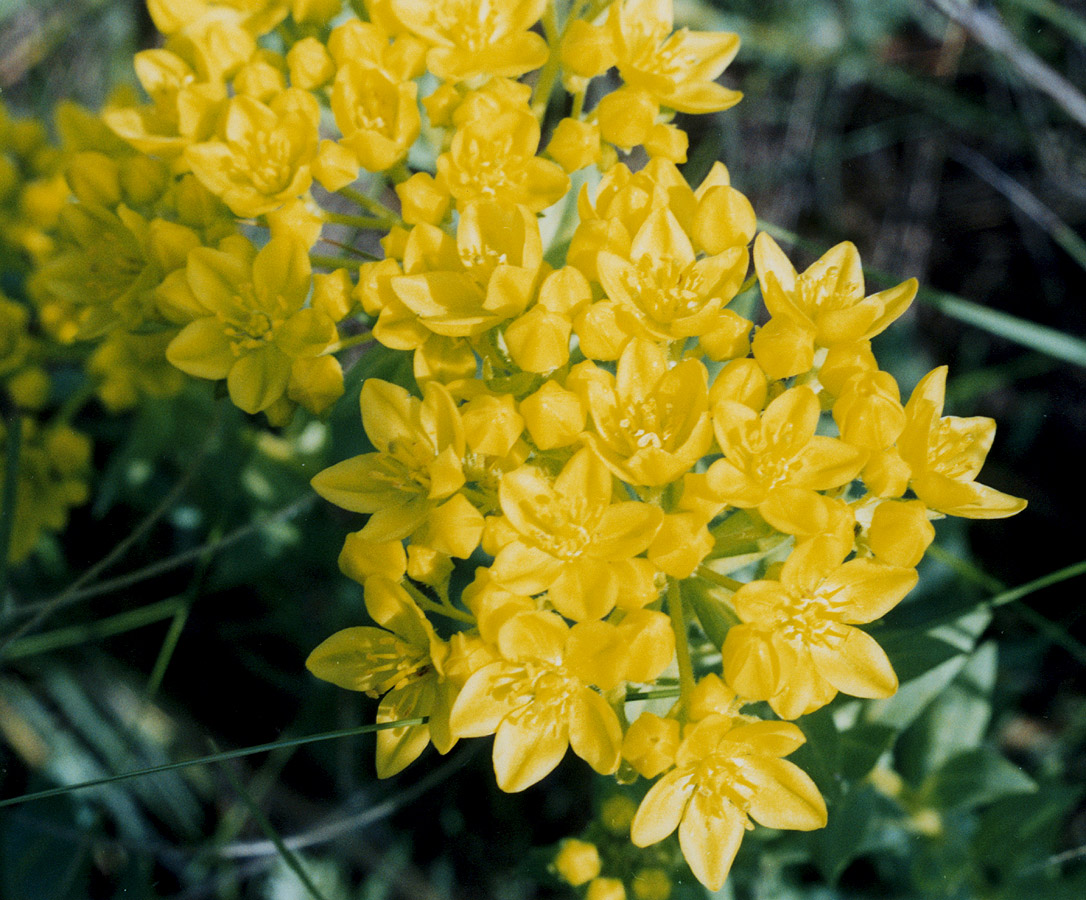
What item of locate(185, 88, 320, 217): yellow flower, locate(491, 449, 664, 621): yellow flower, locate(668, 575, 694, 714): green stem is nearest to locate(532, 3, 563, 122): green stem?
locate(185, 88, 320, 217): yellow flower

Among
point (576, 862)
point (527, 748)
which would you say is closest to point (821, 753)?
point (576, 862)

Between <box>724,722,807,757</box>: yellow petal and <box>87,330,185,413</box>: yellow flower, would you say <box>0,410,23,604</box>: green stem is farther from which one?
<box>724,722,807,757</box>: yellow petal

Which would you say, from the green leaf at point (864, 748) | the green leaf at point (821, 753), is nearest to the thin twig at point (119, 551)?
the green leaf at point (821, 753)

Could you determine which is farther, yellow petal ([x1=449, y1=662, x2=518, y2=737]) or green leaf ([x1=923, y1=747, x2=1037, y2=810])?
green leaf ([x1=923, y1=747, x2=1037, y2=810])

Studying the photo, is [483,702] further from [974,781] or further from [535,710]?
[974,781]

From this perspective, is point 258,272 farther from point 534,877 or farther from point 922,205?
point 922,205

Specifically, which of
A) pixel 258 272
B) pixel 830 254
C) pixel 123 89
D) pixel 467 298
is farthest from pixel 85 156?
pixel 830 254

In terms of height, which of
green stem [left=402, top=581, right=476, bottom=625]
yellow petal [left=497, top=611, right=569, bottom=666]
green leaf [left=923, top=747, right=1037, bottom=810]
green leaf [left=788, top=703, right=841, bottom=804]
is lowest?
green leaf [left=923, top=747, right=1037, bottom=810]
